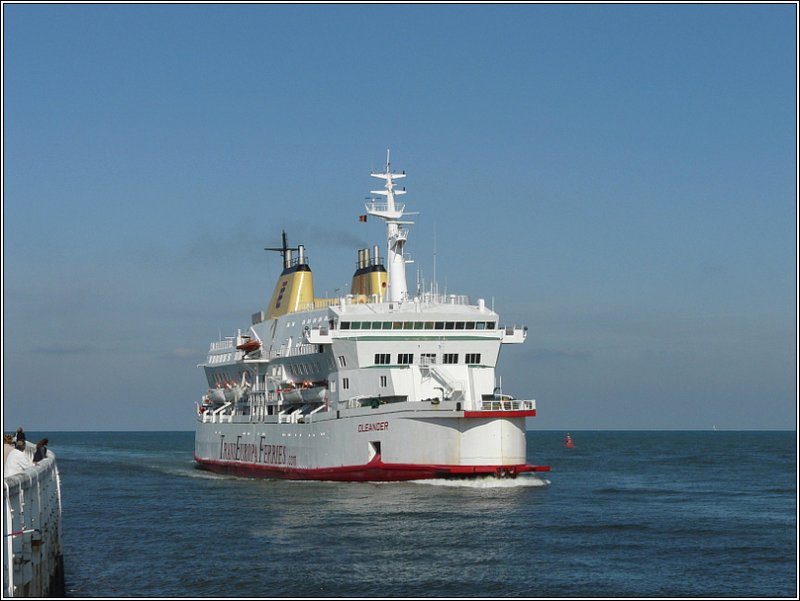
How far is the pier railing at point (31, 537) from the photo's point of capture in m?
19.6

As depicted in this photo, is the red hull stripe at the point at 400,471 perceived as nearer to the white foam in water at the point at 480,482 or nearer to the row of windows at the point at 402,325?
the white foam in water at the point at 480,482

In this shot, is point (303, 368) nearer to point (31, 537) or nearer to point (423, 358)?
point (423, 358)

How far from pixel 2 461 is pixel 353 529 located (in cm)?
1866

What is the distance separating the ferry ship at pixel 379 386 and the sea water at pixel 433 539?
1364mm

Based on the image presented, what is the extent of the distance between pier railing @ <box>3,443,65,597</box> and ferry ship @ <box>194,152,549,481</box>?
68.3ft

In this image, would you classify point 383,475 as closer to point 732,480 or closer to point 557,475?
point 557,475

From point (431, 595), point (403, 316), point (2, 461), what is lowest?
point (431, 595)

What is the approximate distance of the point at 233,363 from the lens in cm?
6862

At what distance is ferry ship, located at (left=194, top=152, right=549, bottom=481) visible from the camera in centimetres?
4697

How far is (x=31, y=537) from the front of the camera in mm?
22453

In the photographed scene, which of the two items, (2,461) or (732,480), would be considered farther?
(732,480)

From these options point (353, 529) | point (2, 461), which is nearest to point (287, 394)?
point (353, 529)

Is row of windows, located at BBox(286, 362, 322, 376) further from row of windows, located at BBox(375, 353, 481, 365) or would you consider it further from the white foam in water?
the white foam in water

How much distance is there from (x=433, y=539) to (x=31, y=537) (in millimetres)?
14306
